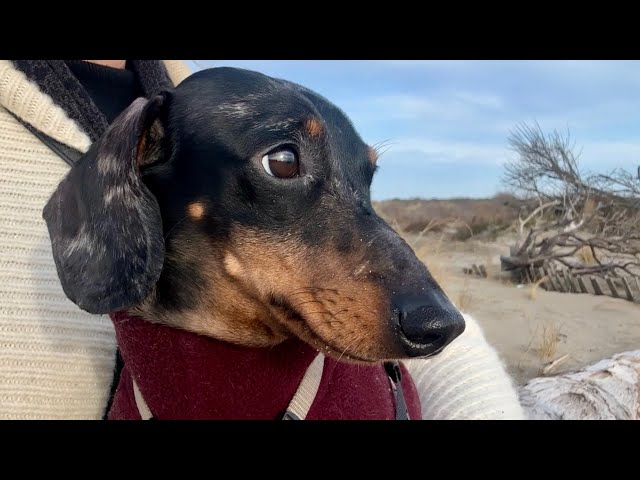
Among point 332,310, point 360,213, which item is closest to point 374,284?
point 332,310

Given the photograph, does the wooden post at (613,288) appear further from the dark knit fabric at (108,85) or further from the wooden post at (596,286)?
the dark knit fabric at (108,85)

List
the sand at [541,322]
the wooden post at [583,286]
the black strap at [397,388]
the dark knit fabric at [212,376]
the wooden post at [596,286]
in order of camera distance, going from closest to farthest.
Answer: the dark knit fabric at [212,376] → the black strap at [397,388] → the sand at [541,322] → the wooden post at [596,286] → the wooden post at [583,286]

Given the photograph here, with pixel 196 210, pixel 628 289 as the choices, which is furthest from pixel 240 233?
pixel 628 289

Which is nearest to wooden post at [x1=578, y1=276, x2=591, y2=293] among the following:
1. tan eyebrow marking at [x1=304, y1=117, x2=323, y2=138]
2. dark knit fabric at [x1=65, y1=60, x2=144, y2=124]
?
dark knit fabric at [x1=65, y1=60, x2=144, y2=124]

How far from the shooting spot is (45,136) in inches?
86.0

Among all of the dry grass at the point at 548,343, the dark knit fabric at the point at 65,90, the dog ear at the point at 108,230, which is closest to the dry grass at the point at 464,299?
the dry grass at the point at 548,343

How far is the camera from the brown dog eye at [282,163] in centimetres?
166

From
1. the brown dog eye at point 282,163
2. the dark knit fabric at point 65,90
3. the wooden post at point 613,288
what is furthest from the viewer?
the wooden post at point 613,288

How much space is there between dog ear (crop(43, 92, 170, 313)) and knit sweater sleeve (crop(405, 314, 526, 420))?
123 cm

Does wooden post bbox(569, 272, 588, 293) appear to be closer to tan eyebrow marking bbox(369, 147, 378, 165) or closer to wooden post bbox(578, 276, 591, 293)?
wooden post bbox(578, 276, 591, 293)

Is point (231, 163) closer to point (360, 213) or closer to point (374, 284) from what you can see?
point (360, 213)

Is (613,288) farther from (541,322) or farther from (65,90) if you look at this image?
(65,90)

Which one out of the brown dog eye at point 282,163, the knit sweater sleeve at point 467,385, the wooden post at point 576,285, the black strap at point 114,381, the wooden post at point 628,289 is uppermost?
the brown dog eye at point 282,163

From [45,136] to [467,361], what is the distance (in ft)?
5.77
